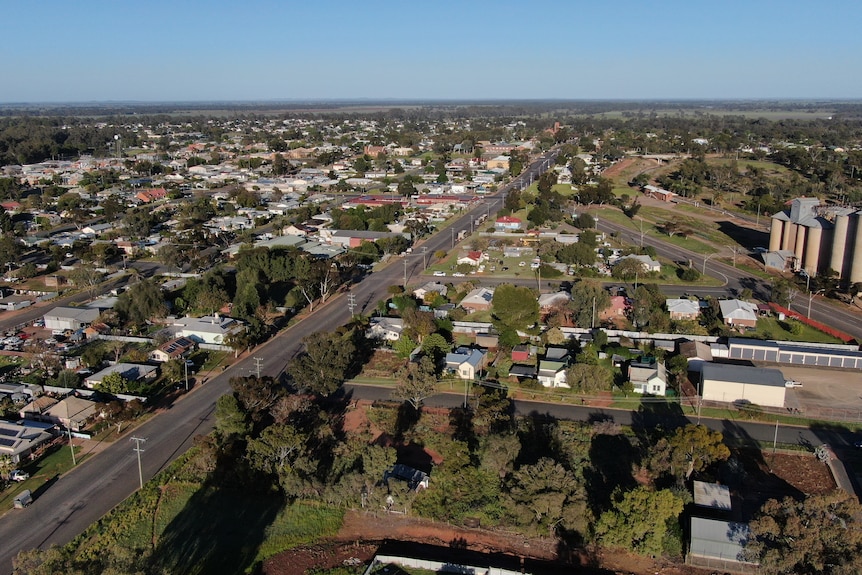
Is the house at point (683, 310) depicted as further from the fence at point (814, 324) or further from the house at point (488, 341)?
the house at point (488, 341)

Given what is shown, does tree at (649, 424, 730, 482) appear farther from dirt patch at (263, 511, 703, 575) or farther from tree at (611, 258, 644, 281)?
tree at (611, 258, 644, 281)

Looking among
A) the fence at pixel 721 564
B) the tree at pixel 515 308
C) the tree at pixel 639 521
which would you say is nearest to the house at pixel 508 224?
the tree at pixel 515 308

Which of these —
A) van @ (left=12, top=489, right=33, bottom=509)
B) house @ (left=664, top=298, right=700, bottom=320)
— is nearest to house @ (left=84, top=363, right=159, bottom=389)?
van @ (left=12, top=489, right=33, bottom=509)

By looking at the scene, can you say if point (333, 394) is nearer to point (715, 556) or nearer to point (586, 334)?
point (586, 334)

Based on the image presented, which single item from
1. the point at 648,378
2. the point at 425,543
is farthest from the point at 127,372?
the point at 648,378

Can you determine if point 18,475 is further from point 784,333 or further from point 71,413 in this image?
point 784,333
